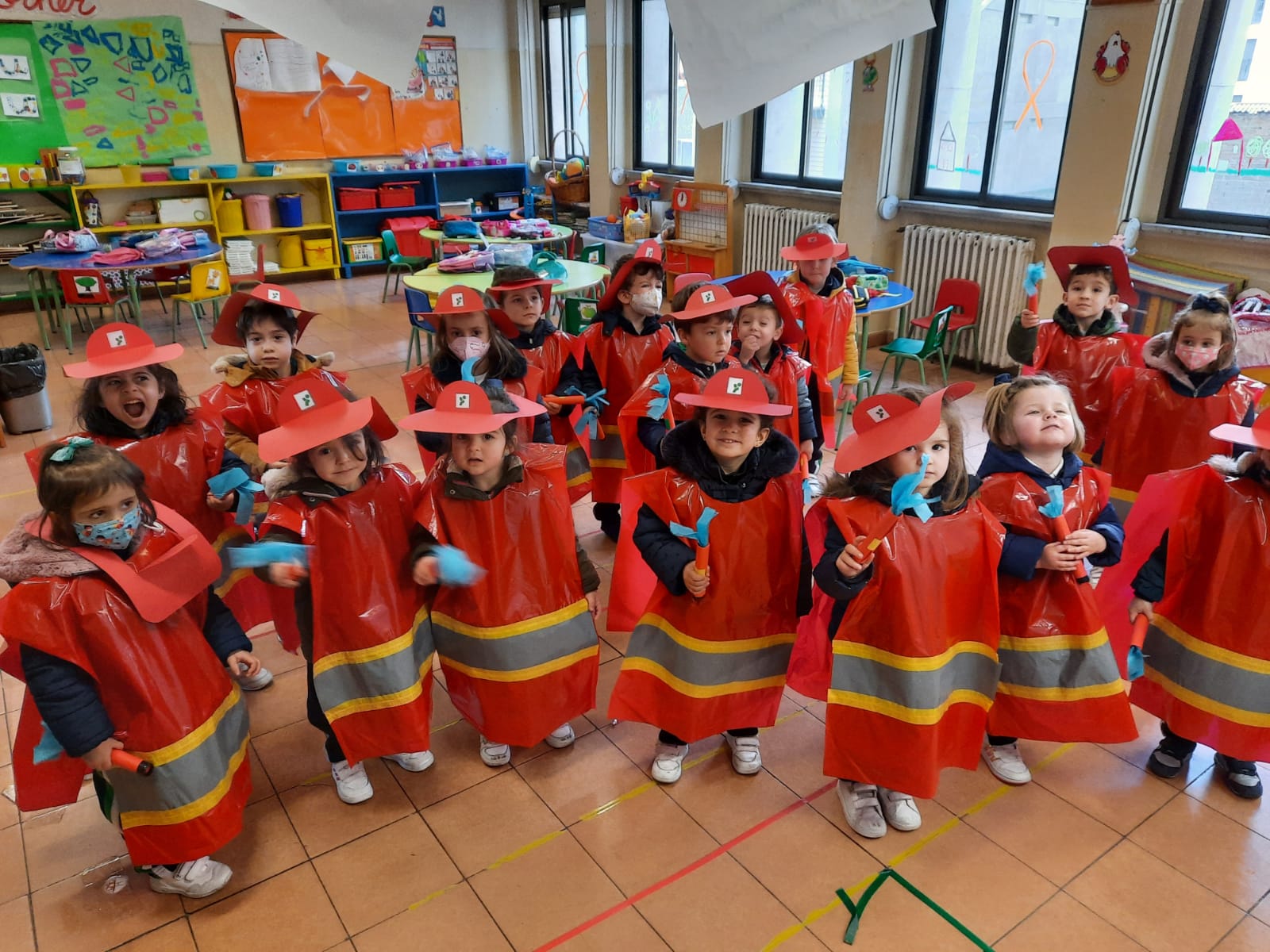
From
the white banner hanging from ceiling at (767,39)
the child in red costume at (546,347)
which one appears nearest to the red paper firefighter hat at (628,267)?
the child in red costume at (546,347)

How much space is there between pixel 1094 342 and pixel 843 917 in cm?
234

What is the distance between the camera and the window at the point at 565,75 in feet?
31.9

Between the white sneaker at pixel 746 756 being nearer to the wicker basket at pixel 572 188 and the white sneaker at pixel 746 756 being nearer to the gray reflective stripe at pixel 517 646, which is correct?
the gray reflective stripe at pixel 517 646

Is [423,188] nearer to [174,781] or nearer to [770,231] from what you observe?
[770,231]

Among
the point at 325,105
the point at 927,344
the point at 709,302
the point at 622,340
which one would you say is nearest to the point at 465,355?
the point at 622,340

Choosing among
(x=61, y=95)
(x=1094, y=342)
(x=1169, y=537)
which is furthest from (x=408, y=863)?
(x=61, y=95)

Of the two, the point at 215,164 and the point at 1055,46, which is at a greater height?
the point at 1055,46

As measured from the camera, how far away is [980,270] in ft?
20.3

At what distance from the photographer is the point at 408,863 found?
223 cm

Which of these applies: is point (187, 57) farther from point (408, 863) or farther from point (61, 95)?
point (408, 863)

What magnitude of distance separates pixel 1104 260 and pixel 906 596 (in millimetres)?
2004

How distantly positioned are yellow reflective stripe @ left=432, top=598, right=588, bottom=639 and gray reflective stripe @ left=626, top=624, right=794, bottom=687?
0.61ft

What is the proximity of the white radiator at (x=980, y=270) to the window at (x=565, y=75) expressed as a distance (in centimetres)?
486

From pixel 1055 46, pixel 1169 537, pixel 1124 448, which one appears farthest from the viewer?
pixel 1055 46
